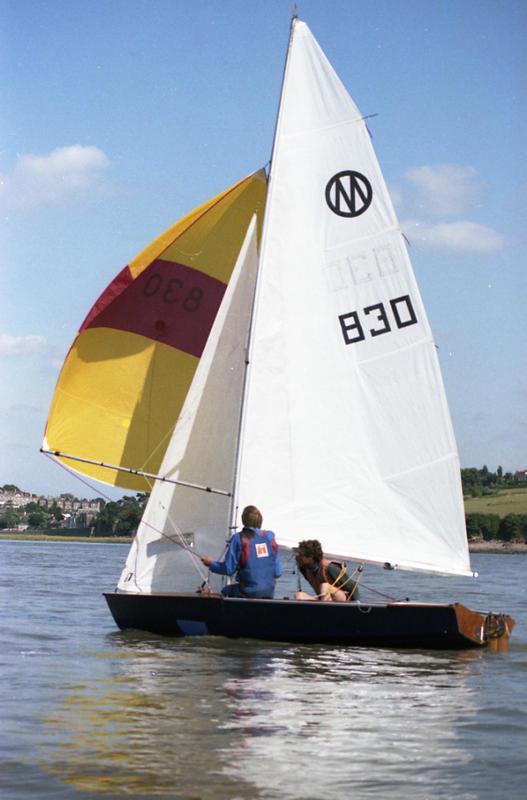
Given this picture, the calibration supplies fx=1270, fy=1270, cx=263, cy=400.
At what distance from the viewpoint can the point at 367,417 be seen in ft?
46.8

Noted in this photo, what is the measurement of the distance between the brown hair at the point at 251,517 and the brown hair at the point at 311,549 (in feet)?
1.67

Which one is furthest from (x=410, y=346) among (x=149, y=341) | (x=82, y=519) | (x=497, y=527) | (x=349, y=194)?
(x=82, y=519)

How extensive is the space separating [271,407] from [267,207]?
2.23 meters

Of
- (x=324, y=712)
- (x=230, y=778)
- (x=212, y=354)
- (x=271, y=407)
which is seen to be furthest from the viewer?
(x=212, y=354)


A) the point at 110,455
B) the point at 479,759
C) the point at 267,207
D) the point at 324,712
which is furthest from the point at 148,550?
the point at 479,759

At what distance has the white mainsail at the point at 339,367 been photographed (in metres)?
14.0

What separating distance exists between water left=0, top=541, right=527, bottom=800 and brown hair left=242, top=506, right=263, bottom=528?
1224mm

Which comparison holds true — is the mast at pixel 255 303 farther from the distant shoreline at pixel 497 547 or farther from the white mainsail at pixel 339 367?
the distant shoreline at pixel 497 547

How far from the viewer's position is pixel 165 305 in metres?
15.6

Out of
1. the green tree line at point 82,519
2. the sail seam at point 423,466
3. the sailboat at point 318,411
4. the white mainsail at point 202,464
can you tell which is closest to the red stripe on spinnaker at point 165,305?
the white mainsail at point 202,464

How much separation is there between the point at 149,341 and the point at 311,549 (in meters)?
3.83

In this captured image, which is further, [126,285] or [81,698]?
[126,285]

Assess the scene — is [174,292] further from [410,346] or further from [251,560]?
[251,560]

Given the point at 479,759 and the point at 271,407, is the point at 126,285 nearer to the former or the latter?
the point at 271,407
